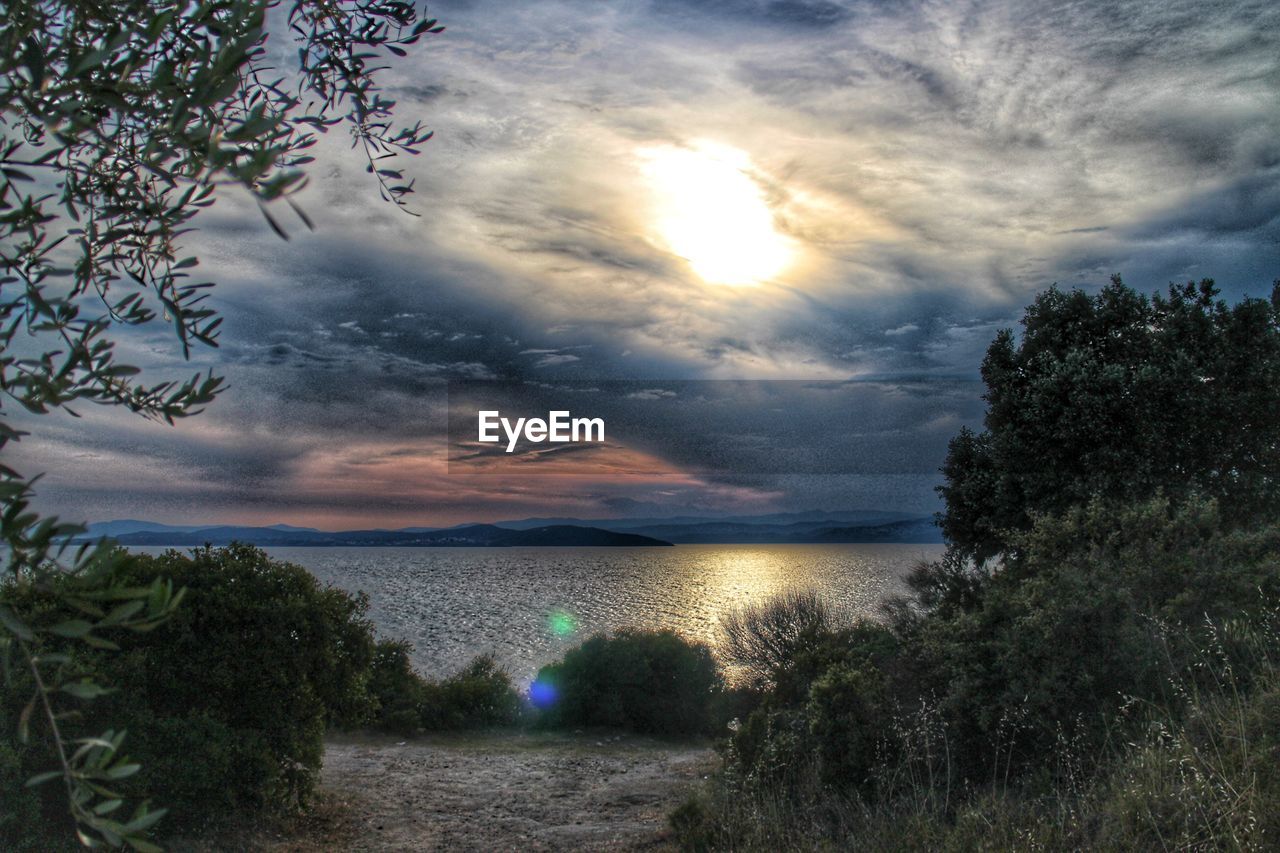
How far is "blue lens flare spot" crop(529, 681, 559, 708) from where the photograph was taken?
732 inches

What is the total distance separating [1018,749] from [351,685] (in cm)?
695

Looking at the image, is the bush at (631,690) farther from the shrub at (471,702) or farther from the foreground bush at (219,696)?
the foreground bush at (219,696)

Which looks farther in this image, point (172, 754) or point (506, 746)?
point (506, 746)

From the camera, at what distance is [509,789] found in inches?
474

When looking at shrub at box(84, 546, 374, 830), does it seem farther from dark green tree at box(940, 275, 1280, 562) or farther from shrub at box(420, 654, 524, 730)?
dark green tree at box(940, 275, 1280, 562)

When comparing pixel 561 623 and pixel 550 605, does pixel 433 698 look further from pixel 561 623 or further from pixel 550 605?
pixel 550 605

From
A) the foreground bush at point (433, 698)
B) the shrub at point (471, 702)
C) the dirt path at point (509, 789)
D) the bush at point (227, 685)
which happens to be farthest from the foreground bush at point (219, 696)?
the shrub at point (471, 702)

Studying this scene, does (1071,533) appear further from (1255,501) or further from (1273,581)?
(1255,501)

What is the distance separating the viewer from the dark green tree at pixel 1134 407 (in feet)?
52.2

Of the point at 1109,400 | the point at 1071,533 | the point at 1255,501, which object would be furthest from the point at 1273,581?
the point at 1255,501

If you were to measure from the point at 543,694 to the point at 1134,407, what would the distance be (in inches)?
512

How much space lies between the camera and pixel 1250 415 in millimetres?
16266

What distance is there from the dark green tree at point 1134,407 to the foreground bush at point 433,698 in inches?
418

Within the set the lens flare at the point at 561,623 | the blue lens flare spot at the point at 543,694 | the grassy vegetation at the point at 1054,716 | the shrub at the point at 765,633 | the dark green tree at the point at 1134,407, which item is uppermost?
the dark green tree at the point at 1134,407
